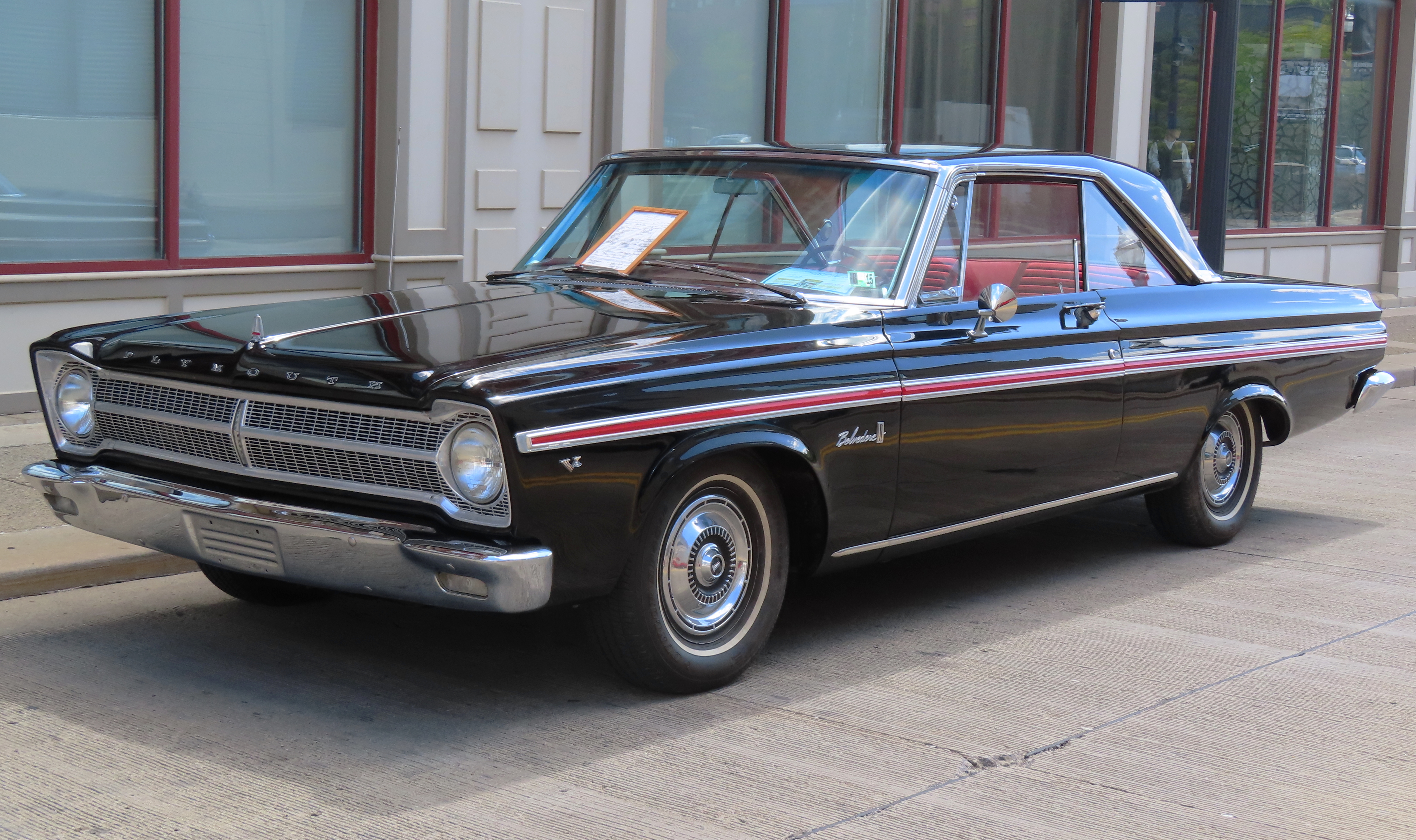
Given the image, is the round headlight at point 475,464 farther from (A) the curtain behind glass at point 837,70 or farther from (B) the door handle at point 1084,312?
(A) the curtain behind glass at point 837,70

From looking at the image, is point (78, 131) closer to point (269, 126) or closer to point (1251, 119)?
point (269, 126)

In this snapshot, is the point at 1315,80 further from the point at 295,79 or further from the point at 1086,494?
the point at 1086,494

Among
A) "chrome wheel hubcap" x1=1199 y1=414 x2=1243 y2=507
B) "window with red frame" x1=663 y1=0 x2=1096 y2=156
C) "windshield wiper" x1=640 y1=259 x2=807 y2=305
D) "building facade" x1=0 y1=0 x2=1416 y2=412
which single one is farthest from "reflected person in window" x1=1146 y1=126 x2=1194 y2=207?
"windshield wiper" x1=640 y1=259 x2=807 y2=305

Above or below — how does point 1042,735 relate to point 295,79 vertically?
below

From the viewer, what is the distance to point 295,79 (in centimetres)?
1018

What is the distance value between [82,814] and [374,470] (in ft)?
3.59

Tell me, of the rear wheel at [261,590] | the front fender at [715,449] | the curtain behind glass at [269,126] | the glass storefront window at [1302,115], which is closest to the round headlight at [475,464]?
the front fender at [715,449]

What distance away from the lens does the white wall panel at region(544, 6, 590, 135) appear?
36.1 feet

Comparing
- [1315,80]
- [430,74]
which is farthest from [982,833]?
[1315,80]

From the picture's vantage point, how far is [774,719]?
178 inches

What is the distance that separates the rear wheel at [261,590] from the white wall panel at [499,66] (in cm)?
563

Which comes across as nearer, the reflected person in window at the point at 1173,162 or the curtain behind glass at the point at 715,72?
the curtain behind glass at the point at 715,72

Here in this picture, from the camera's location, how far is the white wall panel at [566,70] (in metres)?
11.0

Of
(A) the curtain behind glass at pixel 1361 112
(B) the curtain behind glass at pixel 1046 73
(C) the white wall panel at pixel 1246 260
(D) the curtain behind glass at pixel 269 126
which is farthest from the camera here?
(A) the curtain behind glass at pixel 1361 112
